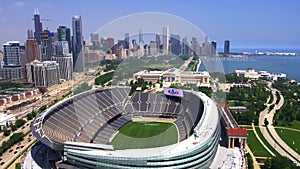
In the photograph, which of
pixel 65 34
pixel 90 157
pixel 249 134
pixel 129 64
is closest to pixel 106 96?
pixel 129 64

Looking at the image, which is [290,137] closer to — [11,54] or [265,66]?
[11,54]


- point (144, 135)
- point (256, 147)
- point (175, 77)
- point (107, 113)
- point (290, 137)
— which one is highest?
point (175, 77)

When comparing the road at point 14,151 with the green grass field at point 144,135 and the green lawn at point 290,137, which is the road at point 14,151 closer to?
the green grass field at point 144,135

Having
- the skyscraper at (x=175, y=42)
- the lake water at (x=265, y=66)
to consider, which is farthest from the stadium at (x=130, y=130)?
the lake water at (x=265, y=66)

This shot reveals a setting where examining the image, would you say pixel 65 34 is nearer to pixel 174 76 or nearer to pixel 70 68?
pixel 70 68

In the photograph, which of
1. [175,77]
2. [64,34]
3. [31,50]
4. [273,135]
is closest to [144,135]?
[273,135]

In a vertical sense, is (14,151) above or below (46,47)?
below

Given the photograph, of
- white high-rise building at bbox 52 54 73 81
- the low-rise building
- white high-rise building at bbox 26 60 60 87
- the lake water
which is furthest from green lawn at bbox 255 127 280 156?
white high-rise building at bbox 52 54 73 81
